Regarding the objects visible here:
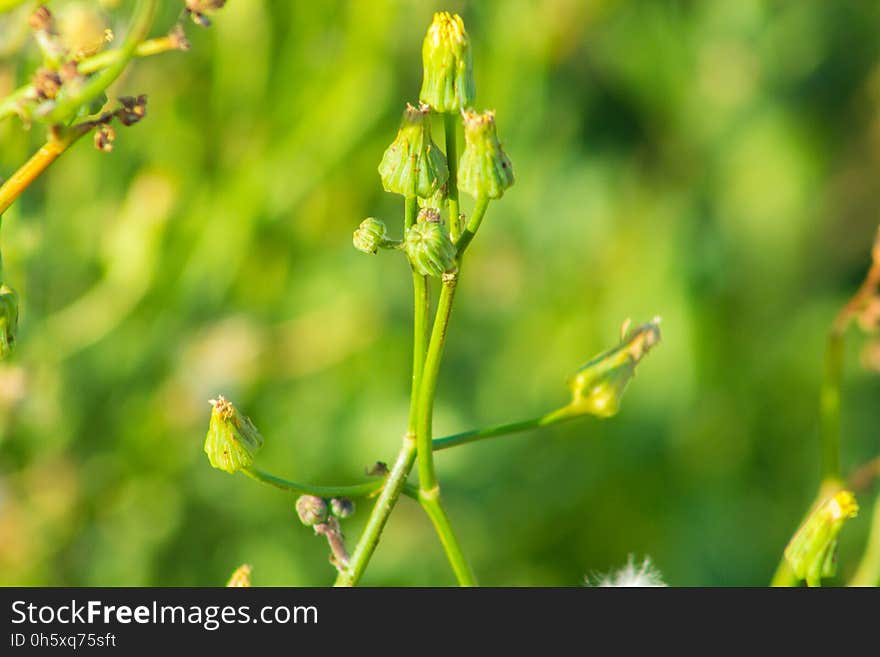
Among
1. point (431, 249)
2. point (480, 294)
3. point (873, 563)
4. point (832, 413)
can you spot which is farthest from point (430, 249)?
point (480, 294)

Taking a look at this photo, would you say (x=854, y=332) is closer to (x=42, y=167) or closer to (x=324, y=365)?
(x=324, y=365)

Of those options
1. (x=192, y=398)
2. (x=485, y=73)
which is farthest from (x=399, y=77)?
(x=192, y=398)

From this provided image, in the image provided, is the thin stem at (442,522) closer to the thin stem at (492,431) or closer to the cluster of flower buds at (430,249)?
the thin stem at (492,431)

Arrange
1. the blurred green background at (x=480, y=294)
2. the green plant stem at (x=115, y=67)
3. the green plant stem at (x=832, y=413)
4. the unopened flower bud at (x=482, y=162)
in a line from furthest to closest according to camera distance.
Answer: the blurred green background at (x=480, y=294) → the green plant stem at (x=832, y=413) → the unopened flower bud at (x=482, y=162) → the green plant stem at (x=115, y=67)

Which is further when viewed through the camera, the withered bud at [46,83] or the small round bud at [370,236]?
the small round bud at [370,236]

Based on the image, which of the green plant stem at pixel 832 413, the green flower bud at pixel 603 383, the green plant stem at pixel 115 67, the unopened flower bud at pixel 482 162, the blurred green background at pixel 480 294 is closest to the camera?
the green plant stem at pixel 115 67

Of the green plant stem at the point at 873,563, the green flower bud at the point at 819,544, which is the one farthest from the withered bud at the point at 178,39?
the green plant stem at the point at 873,563

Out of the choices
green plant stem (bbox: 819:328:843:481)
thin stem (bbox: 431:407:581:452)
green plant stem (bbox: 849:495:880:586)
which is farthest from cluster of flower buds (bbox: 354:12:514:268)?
green plant stem (bbox: 849:495:880:586)

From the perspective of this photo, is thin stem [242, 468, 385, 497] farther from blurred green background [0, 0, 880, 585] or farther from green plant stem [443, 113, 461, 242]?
blurred green background [0, 0, 880, 585]
